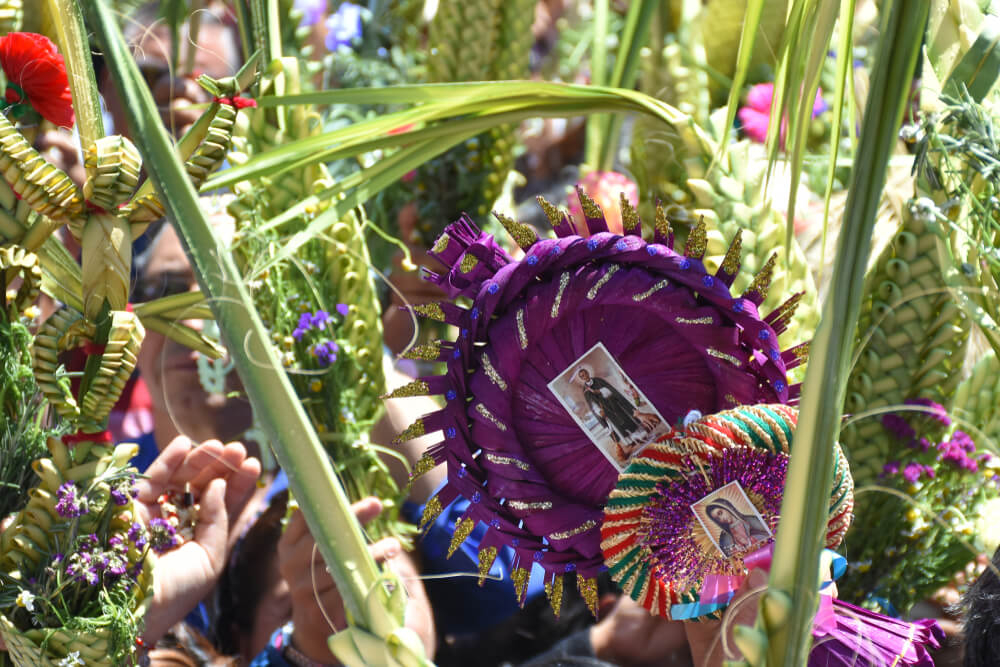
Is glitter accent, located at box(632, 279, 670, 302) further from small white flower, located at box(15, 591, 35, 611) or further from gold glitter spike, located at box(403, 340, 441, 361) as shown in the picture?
small white flower, located at box(15, 591, 35, 611)

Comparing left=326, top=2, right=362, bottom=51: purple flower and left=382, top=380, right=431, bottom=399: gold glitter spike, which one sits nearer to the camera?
left=382, top=380, right=431, bottom=399: gold glitter spike

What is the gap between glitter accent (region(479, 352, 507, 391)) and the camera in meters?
0.57

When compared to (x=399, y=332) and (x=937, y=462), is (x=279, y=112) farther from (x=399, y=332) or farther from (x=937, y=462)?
(x=937, y=462)

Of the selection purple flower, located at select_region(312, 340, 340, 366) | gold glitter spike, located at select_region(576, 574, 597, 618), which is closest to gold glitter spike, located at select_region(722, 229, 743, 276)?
gold glitter spike, located at select_region(576, 574, 597, 618)

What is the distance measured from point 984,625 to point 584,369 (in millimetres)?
275

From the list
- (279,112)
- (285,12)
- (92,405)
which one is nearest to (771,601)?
(92,405)

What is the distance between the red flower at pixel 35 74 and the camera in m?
0.56

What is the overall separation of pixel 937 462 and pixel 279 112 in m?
0.58

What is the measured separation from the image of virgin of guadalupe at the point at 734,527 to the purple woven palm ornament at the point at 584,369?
58 mm

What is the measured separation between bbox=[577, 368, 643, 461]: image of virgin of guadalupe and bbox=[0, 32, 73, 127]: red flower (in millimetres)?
345

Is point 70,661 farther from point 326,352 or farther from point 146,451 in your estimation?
point 146,451

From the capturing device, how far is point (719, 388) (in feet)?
1.82

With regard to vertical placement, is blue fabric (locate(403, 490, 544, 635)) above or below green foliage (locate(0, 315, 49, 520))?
below

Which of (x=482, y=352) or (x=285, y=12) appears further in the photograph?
(x=285, y=12)
